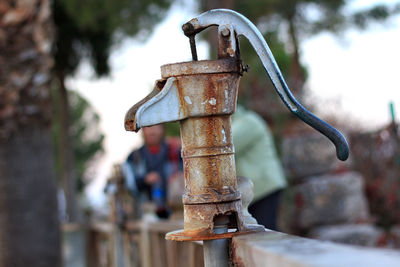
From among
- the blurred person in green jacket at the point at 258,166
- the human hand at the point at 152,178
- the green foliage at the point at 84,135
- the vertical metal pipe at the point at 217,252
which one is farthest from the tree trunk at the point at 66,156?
the green foliage at the point at 84,135

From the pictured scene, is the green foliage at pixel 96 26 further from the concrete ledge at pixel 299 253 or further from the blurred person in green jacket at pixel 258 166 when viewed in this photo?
the concrete ledge at pixel 299 253

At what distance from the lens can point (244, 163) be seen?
450 centimetres

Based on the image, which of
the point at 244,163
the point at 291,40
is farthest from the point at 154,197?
the point at 291,40

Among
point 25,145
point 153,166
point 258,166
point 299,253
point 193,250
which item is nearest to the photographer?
point 299,253

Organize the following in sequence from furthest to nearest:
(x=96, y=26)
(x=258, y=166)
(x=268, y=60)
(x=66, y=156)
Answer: (x=66, y=156) < (x=96, y=26) < (x=258, y=166) < (x=268, y=60)

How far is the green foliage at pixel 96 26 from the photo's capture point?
39.2 ft

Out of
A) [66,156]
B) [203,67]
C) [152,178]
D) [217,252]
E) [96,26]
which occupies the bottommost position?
[217,252]

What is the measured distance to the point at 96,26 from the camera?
13.0 m

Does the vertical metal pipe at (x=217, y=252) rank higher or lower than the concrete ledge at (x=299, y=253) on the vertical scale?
lower

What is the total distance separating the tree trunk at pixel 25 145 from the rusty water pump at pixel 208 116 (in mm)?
3440

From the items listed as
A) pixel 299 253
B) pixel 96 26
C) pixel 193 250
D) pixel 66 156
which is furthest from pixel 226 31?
pixel 66 156

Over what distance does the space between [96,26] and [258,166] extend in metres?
9.11

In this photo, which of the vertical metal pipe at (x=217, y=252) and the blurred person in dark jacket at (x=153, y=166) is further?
the blurred person in dark jacket at (x=153, y=166)

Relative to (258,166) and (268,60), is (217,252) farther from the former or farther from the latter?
(258,166)
